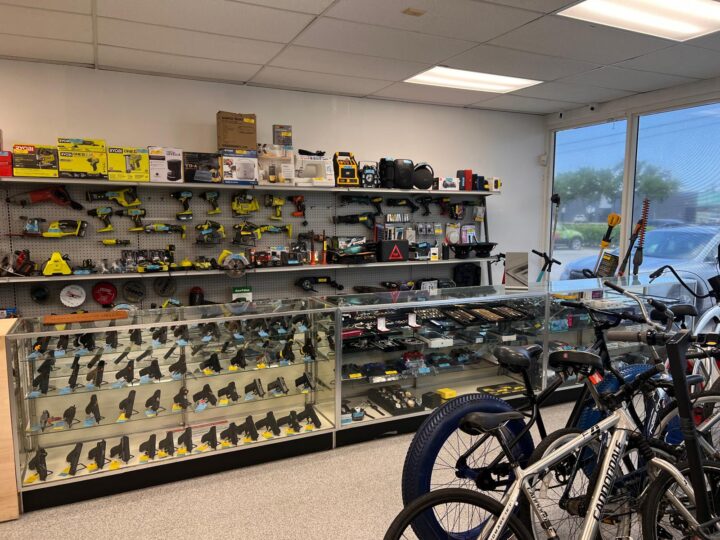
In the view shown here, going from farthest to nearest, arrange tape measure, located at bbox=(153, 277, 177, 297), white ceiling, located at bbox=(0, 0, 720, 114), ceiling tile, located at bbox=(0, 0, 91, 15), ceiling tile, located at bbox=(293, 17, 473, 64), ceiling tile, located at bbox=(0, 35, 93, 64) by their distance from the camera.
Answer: tape measure, located at bbox=(153, 277, 177, 297) < ceiling tile, located at bbox=(0, 35, 93, 64) < ceiling tile, located at bbox=(293, 17, 473, 64) < white ceiling, located at bbox=(0, 0, 720, 114) < ceiling tile, located at bbox=(0, 0, 91, 15)

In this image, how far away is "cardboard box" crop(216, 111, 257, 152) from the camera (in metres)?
4.44

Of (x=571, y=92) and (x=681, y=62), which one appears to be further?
(x=571, y=92)

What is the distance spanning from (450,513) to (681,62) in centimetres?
434

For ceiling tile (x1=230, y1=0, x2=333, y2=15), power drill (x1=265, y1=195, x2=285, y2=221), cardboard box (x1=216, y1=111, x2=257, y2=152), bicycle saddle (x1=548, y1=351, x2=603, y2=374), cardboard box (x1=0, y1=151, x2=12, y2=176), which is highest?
ceiling tile (x1=230, y1=0, x2=333, y2=15)

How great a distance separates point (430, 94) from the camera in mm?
5285

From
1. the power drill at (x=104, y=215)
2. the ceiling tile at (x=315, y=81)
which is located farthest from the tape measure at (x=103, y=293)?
the ceiling tile at (x=315, y=81)

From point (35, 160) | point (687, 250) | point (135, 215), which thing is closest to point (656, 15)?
point (687, 250)

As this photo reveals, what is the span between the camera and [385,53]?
388 cm

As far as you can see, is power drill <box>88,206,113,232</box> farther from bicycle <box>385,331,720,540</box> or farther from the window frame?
the window frame

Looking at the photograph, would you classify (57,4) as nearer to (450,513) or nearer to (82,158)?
(82,158)

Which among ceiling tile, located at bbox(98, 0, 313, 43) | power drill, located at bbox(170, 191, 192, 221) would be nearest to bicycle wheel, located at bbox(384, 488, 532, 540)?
ceiling tile, located at bbox(98, 0, 313, 43)

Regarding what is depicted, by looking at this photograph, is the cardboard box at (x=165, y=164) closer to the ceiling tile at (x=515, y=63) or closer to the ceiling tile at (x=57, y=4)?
the ceiling tile at (x=57, y=4)

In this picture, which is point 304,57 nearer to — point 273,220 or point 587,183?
point 273,220

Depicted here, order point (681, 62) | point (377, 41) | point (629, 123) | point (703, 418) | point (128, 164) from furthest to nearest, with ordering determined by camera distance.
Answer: point (629, 123), point (681, 62), point (128, 164), point (377, 41), point (703, 418)
